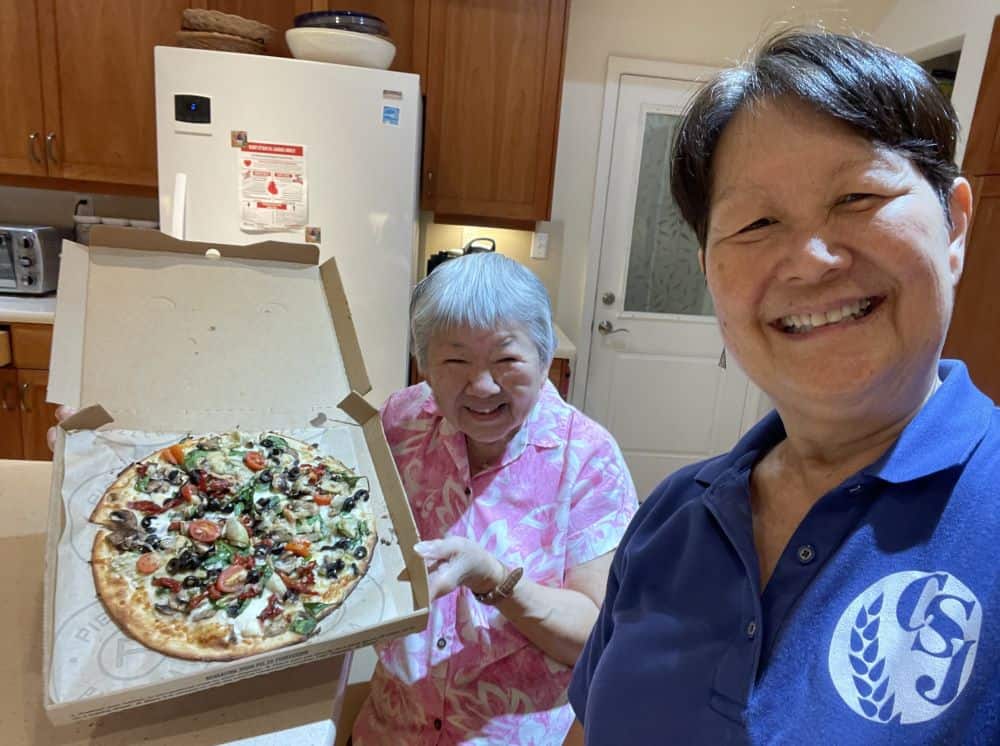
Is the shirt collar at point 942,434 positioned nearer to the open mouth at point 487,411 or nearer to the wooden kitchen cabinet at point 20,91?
the open mouth at point 487,411

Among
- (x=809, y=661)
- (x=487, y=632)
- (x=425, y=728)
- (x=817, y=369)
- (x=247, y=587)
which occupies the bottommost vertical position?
(x=425, y=728)

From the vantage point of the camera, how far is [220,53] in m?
2.20

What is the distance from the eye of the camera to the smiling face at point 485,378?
3.59ft

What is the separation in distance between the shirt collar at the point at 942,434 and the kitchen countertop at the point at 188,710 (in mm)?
634

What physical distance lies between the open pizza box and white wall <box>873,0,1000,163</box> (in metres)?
2.17

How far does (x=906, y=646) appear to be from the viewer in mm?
494

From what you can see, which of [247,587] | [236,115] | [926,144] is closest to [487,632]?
[247,587]

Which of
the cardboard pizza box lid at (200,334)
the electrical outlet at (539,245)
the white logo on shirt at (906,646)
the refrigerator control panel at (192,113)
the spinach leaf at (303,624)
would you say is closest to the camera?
the white logo on shirt at (906,646)

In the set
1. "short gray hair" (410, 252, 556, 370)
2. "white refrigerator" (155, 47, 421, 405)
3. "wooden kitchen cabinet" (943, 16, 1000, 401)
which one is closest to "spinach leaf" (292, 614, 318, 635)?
"short gray hair" (410, 252, 556, 370)

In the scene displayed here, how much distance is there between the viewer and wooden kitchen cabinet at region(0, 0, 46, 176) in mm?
2533

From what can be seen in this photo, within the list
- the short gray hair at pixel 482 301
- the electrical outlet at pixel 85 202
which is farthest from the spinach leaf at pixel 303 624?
the electrical outlet at pixel 85 202

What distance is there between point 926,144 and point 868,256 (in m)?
0.12

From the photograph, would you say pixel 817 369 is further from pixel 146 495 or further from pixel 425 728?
pixel 146 495

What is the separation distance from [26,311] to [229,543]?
83.3 inches
